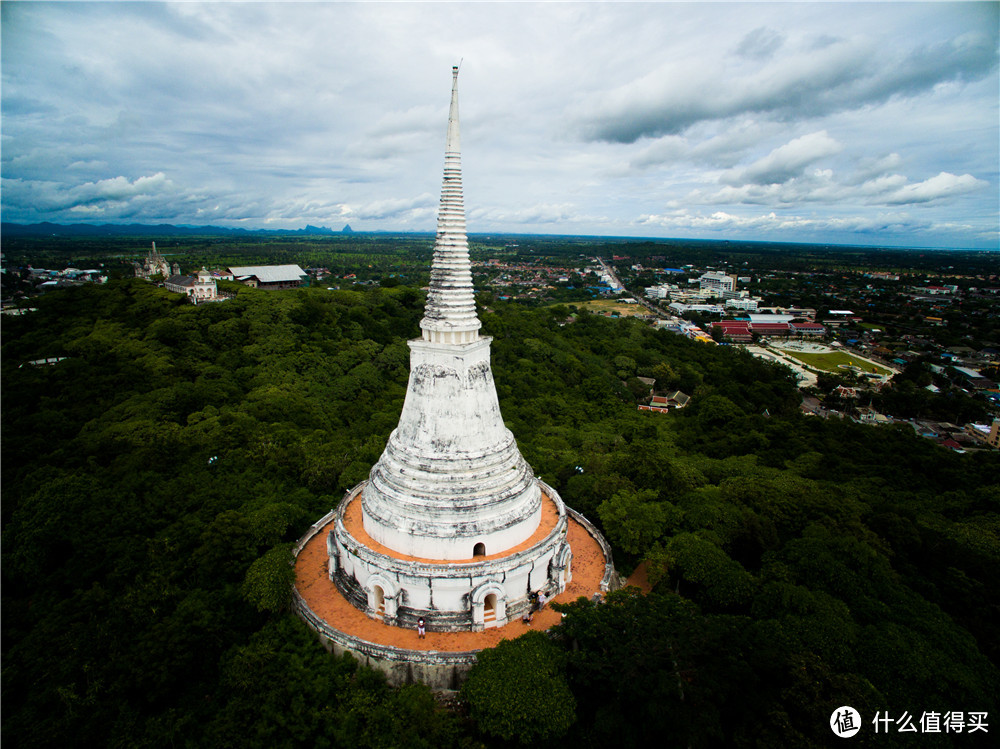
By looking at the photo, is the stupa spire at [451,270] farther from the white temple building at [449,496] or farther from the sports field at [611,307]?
the sports field at [611,307]

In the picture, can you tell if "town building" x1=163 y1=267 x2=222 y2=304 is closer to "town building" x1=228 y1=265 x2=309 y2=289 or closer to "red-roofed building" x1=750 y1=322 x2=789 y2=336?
"town building" x1=228 y1=265 x2=309 y2=289

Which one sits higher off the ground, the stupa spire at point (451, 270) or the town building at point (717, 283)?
the stupa spire at point (451, 270)

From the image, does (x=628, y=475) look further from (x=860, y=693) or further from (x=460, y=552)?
(x=860, y=693)

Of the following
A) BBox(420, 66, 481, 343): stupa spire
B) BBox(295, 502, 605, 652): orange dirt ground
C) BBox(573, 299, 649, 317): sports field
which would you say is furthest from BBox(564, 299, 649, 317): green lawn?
BBox(420, 66, 481, 343): stupa spire

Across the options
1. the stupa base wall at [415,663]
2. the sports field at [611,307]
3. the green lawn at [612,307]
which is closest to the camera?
the stupa base wall at [415,663]

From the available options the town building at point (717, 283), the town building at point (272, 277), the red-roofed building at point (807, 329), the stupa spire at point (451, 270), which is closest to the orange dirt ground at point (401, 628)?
the stupa spire at point (451, 270)

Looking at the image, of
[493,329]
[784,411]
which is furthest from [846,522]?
[493,329]

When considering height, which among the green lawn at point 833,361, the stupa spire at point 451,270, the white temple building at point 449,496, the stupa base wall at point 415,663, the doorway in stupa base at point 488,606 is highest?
the stupa spire at point 451,270
